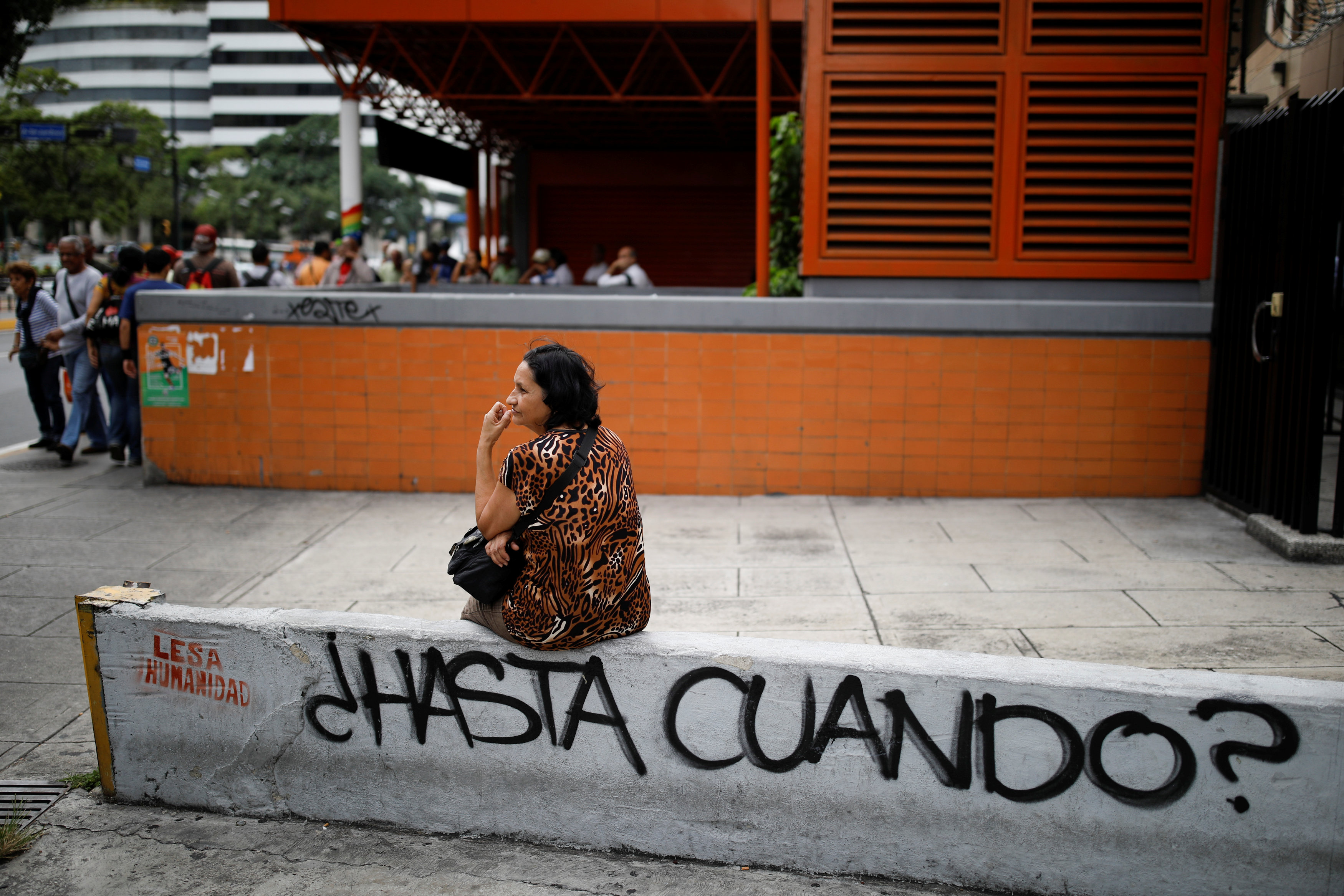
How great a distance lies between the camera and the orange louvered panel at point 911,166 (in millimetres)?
7418

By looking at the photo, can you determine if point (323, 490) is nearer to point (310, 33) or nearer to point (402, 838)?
point (402, 838)

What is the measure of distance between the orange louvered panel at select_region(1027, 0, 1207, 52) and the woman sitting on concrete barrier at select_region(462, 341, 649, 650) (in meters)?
5.63

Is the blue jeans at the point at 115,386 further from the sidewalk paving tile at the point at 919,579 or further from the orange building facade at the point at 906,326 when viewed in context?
the sidewalk paving tile at the point at 919,579

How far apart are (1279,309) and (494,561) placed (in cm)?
510

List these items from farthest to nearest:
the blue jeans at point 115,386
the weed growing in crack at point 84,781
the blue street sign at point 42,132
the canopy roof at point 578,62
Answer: the blue street sign at point 42,132 → the canopy roof at point 578,62 → the blue jeans at point 115,386 → the weed growing in crack at point 84,781

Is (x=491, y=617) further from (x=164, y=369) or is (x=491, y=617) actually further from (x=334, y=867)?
(x=164, y=369)

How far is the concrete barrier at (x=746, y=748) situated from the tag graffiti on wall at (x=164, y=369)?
4.81 meters

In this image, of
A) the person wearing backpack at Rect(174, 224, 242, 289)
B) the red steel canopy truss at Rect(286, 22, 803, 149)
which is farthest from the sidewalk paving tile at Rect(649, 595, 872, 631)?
the red steel canopy truss at Rect(286, 22, 803, 149)

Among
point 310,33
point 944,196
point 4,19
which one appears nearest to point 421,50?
point 310,33

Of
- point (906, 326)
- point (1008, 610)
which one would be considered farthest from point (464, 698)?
point (906, 326)

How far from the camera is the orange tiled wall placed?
739 centimetres

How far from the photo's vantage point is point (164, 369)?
7957mm

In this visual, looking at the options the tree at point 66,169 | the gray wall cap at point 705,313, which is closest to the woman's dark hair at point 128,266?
the gray wall cap at point 705,313

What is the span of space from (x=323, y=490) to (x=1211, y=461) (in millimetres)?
6581
